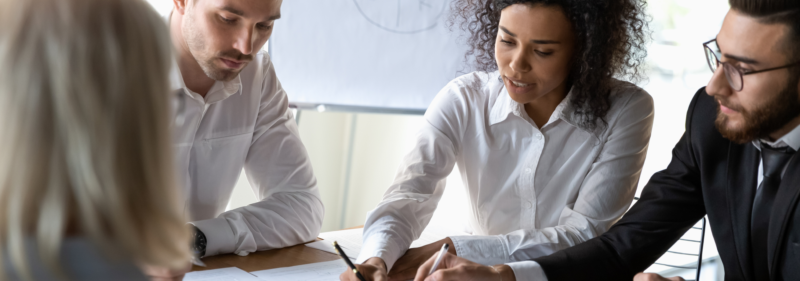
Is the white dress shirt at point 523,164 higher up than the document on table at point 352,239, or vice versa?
the white dress shirt at point 523,164

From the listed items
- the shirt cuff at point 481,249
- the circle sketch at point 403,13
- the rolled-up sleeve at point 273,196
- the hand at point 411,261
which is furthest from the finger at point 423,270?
the circle sketch at point 403,13

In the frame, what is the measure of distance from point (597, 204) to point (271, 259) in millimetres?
899

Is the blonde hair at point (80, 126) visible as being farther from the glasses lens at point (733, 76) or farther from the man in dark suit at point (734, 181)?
the glasses lens at point (733, 76)

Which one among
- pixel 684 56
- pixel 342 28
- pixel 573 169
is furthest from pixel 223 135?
pixel 684 56

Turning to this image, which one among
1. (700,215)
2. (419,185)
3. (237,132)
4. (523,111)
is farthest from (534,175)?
(237,132)

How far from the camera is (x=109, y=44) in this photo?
0.65 meters

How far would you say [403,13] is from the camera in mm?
2480

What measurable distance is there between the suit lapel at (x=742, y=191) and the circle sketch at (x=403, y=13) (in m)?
1.36

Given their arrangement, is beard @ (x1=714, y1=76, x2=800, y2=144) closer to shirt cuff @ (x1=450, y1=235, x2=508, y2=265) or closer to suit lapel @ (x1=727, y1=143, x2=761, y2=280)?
suit lapel @ (x1=727, y1=143, x2=761, y2=280)

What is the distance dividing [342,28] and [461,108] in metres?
0.63

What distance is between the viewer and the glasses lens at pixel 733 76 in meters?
1.38

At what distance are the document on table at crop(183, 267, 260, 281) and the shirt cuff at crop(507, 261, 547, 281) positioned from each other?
569mm

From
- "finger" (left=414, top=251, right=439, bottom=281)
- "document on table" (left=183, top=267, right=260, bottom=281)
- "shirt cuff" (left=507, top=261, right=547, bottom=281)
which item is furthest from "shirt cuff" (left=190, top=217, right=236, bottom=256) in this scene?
"shirt cuff" (left=507, top=261, right=547, bottom=281)

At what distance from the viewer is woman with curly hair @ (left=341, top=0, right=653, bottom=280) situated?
5.53 ft
